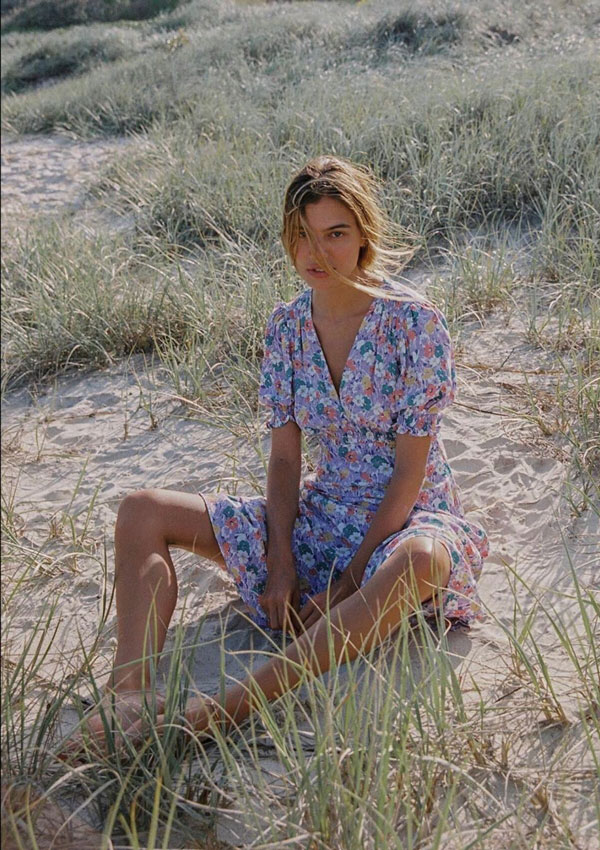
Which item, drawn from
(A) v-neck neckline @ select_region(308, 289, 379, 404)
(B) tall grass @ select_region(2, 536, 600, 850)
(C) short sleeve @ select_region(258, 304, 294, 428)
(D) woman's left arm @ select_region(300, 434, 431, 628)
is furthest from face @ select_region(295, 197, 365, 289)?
(B) tall grass @ select_region(2, 536, 600, 850)

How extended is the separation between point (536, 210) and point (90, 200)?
331cm

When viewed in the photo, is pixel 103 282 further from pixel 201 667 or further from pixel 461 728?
pixel 461 728

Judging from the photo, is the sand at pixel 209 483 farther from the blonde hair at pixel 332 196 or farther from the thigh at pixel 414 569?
the blonde hair at pixel 332 196

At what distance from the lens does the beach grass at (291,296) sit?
158 centimetres

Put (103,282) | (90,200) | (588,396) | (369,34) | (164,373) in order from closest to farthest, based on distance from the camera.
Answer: (588,396) → (164,373) → (103,282) → (90,200) → (369,34)

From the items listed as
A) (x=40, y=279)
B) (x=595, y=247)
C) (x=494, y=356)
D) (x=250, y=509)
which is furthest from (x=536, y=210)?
(x=250, y=509)

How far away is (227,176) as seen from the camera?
5242mm

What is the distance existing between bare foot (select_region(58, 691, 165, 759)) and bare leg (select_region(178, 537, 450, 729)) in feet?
0.32

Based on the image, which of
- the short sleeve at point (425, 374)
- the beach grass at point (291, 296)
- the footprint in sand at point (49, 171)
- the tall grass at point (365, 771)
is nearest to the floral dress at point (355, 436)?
the short sleeve at point (425, 374)

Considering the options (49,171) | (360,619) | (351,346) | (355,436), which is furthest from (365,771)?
(49,171)

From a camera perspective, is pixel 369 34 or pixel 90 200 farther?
pixel 369 34

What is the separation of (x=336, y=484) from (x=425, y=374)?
0.34 metres

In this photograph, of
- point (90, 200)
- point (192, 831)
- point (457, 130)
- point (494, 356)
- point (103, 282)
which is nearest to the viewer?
point (192, 831)

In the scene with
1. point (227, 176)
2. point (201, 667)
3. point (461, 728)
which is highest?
point (227, 176)
